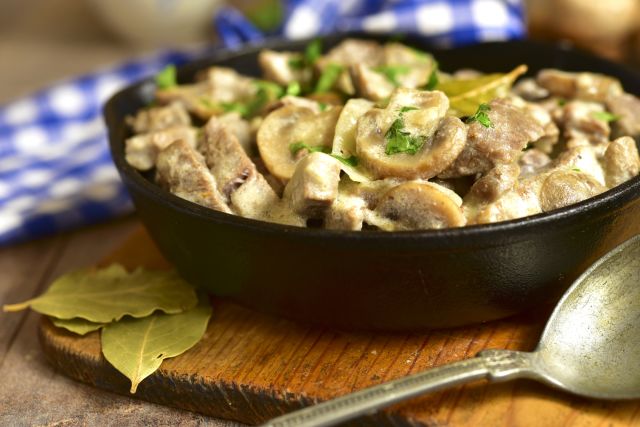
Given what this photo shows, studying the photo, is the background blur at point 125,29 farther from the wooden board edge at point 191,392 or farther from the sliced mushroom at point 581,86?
the wooden board edge at point 191,392

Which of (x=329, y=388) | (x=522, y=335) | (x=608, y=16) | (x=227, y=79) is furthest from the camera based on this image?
(x=608, y=16)

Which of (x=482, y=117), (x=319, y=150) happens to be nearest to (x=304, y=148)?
(x=319, y=150)

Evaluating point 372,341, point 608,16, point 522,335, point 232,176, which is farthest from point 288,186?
point 608,16

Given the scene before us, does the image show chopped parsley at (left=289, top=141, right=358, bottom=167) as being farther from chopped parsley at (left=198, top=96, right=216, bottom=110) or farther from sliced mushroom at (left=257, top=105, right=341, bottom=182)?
chopped parsley at (left=198, top=96, right=216, bottom=110)

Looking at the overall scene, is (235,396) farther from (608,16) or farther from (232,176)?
(608,16)

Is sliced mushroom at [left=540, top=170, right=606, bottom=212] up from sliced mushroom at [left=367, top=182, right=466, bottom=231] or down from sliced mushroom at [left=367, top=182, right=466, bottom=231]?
down

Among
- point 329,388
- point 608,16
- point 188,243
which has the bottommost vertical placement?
point 608,16

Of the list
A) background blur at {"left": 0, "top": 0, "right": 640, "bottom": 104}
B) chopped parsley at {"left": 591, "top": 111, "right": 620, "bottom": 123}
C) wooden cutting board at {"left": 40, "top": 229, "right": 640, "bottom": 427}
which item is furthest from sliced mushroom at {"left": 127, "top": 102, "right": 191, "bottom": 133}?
background blur at {"left": 0, "top": 0, "right": 640, "bottom": 104}
